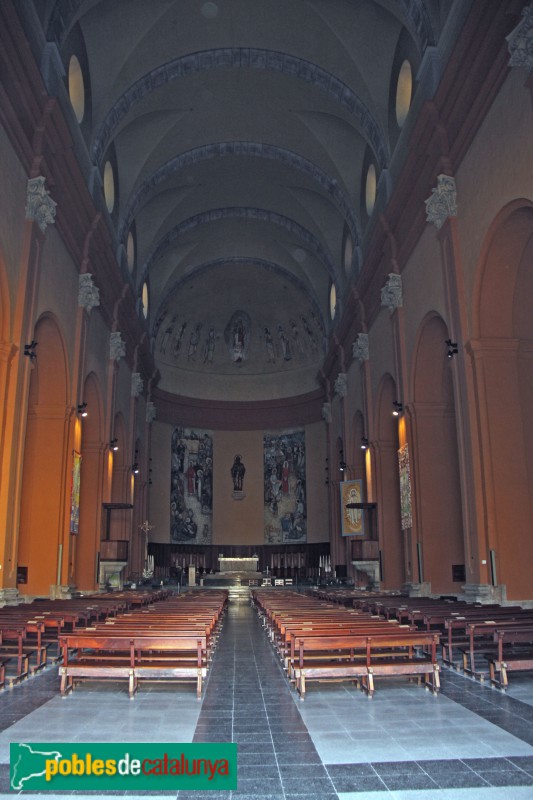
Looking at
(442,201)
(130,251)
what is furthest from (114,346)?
(442,201)

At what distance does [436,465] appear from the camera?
59.1 feet

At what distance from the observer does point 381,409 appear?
23344 mm

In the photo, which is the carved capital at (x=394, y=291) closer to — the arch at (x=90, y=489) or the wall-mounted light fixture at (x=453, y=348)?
the wall-mounted light fixture at (x=453, y=348)

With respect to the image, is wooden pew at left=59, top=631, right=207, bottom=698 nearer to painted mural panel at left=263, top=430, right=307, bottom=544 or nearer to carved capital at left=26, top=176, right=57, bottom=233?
carved capital at left=26, top=176, right=57, bottom=233

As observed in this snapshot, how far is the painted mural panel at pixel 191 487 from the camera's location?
36.9m

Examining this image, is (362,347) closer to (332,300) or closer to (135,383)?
(332,300)

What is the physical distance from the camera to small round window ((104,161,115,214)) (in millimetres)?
22797

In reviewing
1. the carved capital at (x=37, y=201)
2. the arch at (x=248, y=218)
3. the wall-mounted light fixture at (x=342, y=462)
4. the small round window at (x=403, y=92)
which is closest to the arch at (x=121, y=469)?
the arch at (x=248, y=218)

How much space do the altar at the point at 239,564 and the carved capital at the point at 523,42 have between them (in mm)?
27244

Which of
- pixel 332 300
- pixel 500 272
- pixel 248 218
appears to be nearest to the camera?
pixel 500 272

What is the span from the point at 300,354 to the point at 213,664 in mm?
30384

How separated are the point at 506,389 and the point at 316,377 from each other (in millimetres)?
22897

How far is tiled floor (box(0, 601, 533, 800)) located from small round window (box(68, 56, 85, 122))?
15.7 metres

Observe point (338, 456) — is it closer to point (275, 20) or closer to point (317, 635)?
point (275, 20)
